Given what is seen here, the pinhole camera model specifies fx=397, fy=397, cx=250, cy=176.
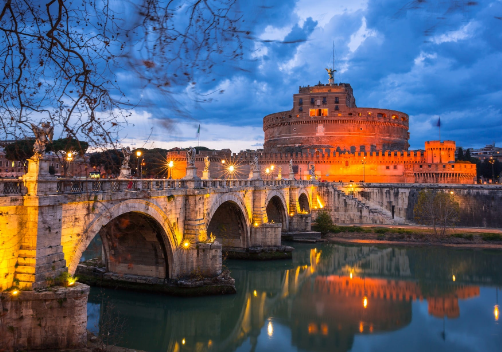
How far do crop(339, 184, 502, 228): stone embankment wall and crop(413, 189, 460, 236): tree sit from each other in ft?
4.60

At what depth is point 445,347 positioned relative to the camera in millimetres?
14484

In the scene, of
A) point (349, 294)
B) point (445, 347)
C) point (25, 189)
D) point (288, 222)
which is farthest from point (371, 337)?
point (288, 222)

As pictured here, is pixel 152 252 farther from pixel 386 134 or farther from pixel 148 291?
pixel 386 134

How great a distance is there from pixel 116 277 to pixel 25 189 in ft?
33.2

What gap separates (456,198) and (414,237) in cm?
1257

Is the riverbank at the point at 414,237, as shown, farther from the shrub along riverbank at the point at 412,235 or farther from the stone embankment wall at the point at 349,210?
the stone embankment wall at the point at 349,210

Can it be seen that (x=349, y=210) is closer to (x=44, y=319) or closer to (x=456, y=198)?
(x=456, y=198)

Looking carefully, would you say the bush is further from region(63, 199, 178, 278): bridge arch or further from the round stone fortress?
the round stone fortress

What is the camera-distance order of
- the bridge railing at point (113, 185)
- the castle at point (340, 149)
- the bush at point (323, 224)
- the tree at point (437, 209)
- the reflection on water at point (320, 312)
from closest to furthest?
the bridge railing at point (113, 185) → the reflection on water at point (320, 312) → the bush at point (323, 224) → the tree at point (437, 209) → the castle at point (340, 149)

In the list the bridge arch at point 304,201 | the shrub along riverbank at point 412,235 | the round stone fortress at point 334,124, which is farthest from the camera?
the round stone fortress at point 334,124

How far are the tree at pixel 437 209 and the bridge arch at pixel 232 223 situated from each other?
1885 centimetres

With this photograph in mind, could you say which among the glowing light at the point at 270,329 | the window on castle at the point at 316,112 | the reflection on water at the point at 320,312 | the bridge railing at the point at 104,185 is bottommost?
the glowing light at the point at 270,329

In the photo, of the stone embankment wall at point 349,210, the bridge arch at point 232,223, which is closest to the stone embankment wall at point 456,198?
the stone embankment wall at point 349,210

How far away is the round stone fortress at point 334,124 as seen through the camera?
213 feet
